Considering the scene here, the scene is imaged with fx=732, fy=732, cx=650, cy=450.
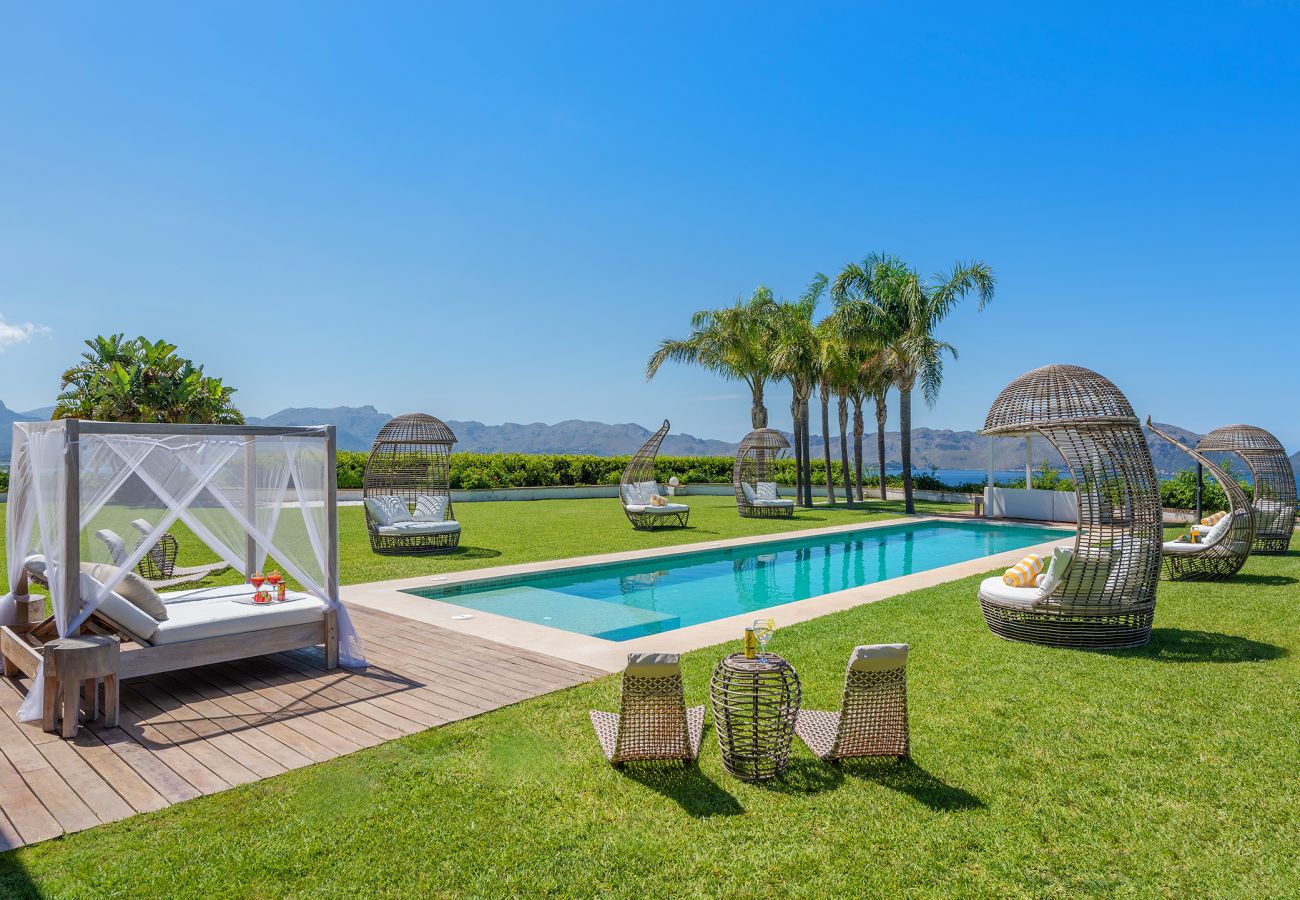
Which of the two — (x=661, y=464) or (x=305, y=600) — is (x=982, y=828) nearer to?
(x=305, y=600)

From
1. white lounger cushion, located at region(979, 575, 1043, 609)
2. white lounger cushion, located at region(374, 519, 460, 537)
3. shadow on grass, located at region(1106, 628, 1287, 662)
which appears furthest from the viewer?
white lounger cushion, located at region(374, 519, 460, 537)

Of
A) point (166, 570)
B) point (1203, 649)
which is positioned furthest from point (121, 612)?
point (1203, 649)

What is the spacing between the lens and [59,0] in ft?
36.6

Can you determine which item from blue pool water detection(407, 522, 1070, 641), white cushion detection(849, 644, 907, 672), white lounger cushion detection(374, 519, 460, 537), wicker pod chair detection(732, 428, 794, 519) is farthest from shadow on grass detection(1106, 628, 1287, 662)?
wicker pod chair detection(732, 428, 794, 519)

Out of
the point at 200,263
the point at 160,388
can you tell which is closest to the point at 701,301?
the point at 200,263

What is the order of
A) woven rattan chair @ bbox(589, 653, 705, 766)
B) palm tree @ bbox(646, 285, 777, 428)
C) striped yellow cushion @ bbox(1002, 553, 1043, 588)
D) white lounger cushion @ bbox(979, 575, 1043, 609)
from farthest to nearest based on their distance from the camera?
palm tree @ bbox(646, 285, 777, 428) → striped yellow cushion @ bbox(1002, 553, 1043, 588) → white lounger cushion @ bbox(979, 575, 1043, 609) → woven rattan chair @ bbox(589, 653, 705, 766)

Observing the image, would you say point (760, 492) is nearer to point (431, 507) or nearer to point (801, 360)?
point (801, 360)

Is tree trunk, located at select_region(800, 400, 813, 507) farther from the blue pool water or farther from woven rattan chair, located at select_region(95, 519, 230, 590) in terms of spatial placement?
woven rattan chair, located at select_region(95, 519, 230, 590)

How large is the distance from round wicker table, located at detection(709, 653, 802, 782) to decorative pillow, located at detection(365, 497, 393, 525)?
10361mm

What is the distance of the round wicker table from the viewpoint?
3.96m

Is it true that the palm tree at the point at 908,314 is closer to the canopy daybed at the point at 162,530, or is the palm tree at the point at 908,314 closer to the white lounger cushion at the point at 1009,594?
the white lounger cushion at the point at 1009,594

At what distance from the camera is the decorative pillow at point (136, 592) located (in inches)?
210

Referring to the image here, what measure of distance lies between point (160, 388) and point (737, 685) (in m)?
29.0

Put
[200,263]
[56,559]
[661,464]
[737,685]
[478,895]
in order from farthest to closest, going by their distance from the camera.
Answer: [661,464]
[200,263]
[56,559]
[737,685]
[478,895]
